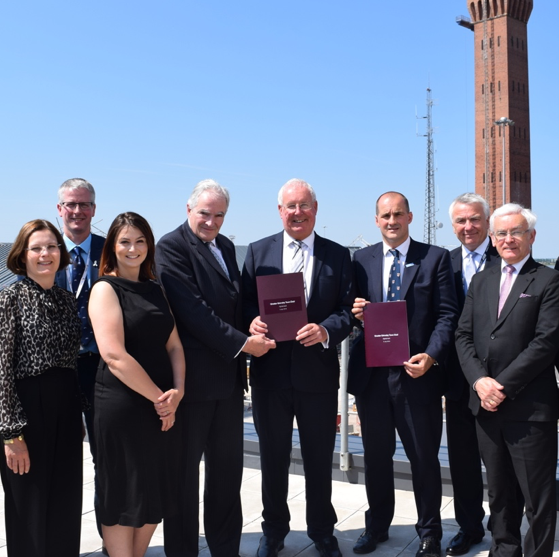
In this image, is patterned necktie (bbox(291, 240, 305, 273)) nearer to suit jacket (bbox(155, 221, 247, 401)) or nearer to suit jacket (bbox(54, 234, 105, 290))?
suit jacket (bbox(155, 221, 247, 401))

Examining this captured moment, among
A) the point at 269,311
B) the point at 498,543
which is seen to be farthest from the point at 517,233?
the point at 498,543

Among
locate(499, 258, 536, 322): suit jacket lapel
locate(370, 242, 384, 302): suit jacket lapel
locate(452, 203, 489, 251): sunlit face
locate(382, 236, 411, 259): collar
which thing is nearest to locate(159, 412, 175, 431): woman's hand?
locate(370, 242, 384, 302): suit jacket lapel

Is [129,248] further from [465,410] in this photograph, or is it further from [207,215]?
[465,410]

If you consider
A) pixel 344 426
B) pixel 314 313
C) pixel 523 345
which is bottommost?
pixel 344 426

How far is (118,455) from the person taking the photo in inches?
138

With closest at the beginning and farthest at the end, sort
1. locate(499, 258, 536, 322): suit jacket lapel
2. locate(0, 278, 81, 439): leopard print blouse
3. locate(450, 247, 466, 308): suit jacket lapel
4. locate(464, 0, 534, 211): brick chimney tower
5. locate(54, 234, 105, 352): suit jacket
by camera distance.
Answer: locate(0, 278, 81, 439): leopard print blouse → locate(499, 258, 536, 322): suit jacket lapel → locate(54, 234, 105, 352): suit jacket → locate(450, 247, 466, 308): suit jacket lapel → locate(464, 0, 534, 211): brick chimney tower

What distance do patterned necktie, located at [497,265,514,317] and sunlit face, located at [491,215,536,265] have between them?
0.04m

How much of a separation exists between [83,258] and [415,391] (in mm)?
2238

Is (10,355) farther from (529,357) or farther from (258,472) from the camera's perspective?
(258,472)

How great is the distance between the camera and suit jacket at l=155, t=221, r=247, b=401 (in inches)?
152

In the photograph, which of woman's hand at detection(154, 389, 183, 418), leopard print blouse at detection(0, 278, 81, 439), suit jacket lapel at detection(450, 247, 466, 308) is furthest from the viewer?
suit jacket lapel at detection(450, 247, 466, 308)

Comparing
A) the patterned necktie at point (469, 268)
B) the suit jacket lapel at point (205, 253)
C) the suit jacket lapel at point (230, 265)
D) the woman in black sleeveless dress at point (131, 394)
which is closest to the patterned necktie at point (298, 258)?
the suit jacket lapel at point (230, 265)

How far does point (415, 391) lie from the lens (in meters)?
4.18

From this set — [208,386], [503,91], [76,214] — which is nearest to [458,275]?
[208,386]
